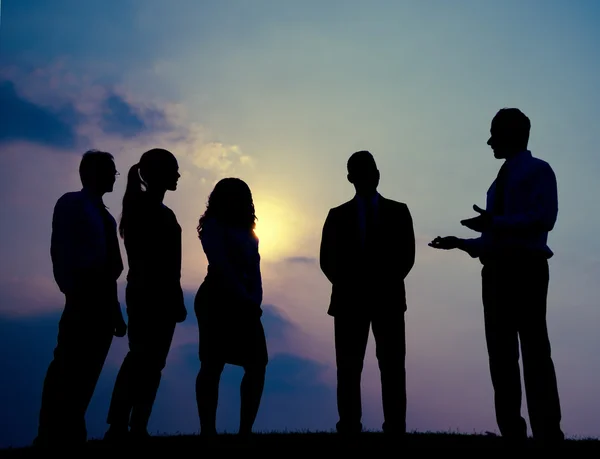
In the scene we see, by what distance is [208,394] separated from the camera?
627cm

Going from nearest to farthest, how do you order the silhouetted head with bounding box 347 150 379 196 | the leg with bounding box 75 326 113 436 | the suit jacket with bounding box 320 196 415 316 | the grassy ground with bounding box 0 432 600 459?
the grassy ground with bounding box 0 432 600 459, the leg with bounding box 75 326 113 436, the suit jacket with bounding box 320 196 415 316, the silhouetted head with bounding box 347 150 379 196

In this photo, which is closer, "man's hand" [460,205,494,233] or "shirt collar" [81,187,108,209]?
"man's hand" [460,205,494,233]

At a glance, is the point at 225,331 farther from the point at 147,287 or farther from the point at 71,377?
the point at 71,377

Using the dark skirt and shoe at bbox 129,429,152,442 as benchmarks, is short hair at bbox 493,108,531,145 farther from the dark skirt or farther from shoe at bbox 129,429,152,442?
shoe at bbox 129,429,152,442

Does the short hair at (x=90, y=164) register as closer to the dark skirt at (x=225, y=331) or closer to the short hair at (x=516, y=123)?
the dark skirt at (x=225, y=331)

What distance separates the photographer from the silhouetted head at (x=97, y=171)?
6543 millimetres

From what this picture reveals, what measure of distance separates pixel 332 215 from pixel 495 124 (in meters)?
1.84

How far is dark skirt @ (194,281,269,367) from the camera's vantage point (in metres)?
6.38

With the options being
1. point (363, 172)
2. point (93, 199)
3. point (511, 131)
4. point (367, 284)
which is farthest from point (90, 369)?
point (511, 131)

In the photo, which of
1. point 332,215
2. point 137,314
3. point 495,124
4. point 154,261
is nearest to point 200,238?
point 154,261

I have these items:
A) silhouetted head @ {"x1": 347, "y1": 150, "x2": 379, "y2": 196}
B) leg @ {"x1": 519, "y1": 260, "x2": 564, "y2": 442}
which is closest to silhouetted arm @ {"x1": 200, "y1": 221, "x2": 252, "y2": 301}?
silhouetted head @ {"x1": 347, "y1": 150, "x2": 379, "y2": 196}

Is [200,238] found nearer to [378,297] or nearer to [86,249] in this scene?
[86,249]

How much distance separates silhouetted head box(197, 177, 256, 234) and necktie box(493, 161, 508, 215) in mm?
2315

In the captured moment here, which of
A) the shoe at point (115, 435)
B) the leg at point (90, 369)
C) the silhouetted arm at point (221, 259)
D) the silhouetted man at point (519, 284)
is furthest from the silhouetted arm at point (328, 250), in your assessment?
the shoe at point (115, 435)
